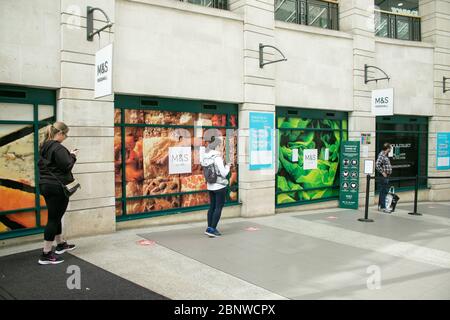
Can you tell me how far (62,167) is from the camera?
5.79 meters

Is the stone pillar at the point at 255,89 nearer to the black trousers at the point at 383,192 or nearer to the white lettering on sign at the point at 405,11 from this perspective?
the black trousers at the point at 383,192

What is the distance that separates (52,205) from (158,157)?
344cm

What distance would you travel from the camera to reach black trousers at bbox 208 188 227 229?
7.54 metres

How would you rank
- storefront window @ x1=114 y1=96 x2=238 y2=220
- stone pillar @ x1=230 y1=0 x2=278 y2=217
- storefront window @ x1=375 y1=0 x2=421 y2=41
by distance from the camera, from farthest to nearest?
1. storefront window @ x1=375 y1=0 x2=421 y2=41
2. stone pillar @ x1=230 y1=0 x2=278 y2=217
3. storefront window @ x1=114 y1=96 x2=238 y2=220

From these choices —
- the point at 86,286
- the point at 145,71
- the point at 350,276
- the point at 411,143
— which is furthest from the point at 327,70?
the point at 86,286

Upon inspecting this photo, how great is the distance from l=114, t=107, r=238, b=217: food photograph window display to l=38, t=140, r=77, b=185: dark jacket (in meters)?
2.51

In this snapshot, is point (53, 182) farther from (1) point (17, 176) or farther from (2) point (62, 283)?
(1) point (17, 176)

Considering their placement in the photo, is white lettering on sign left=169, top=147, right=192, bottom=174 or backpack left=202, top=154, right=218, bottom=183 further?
white lettering on sign left=169, top=147, right=192, bottom=174

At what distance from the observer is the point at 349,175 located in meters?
11.9

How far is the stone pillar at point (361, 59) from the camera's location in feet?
40.3

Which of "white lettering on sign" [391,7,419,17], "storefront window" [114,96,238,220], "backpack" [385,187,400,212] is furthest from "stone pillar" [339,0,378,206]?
"storefront window" [114,96,238,220]

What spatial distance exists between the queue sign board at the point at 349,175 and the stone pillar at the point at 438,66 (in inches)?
171

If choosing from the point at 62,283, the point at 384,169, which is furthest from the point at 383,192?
the point at 62,283

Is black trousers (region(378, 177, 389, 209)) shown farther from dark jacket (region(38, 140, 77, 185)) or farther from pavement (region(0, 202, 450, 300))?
dark jacket (region(38, 140, 77, 185))
